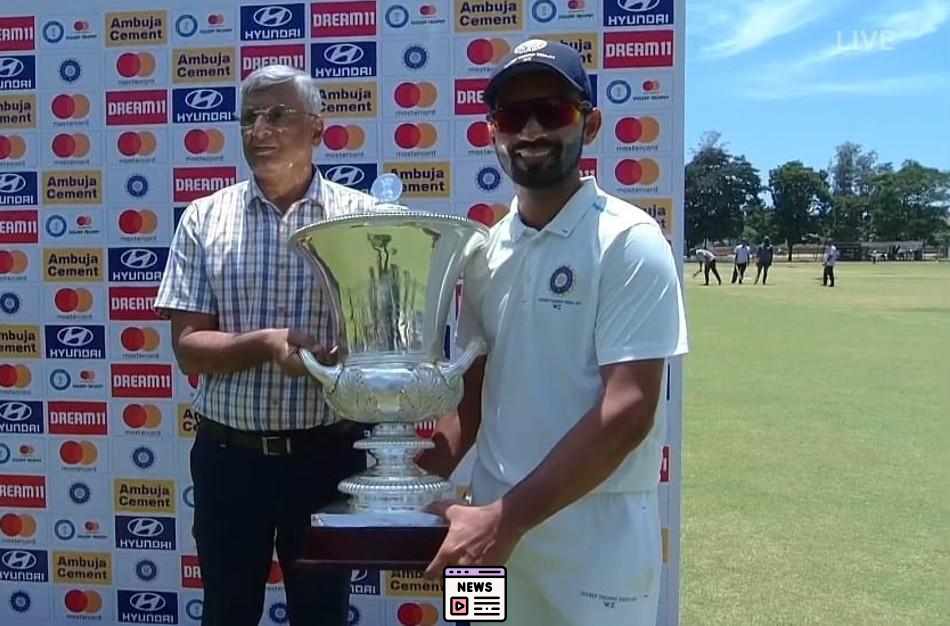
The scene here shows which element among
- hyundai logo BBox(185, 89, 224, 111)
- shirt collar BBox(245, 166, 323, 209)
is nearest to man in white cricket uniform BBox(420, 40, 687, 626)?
shirt collar BBox(245, 166, 323, 209)

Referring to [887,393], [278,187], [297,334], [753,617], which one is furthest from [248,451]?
[887,393]

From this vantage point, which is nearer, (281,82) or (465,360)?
(465,360)

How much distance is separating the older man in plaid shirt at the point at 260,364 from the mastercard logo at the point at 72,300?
1558mm

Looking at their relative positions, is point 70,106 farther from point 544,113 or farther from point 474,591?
point 474,591

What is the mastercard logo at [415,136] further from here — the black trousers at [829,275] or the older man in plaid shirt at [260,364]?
the black trousers at [829,275]

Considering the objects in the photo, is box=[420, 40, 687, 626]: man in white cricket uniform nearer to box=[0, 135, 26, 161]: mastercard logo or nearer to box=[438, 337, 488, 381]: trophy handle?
box=[438, 337, 488, 381]: trophy handle

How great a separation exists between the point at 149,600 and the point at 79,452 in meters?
0.71


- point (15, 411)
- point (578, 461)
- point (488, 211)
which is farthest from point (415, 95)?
point (578, 461)

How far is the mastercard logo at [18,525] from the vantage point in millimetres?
4113

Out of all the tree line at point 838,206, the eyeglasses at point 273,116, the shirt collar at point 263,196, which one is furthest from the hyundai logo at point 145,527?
the tree line at point 838,206

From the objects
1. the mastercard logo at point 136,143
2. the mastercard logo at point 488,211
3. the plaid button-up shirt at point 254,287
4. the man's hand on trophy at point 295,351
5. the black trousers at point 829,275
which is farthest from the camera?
the black trousers at point 829,275

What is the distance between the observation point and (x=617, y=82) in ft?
11.9

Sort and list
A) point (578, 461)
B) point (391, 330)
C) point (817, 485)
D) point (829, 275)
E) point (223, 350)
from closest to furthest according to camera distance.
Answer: point (578, 461), point (391, 330), point (223, 350), point (817, 485), point (829, 275)

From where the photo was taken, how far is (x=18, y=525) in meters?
4.12
